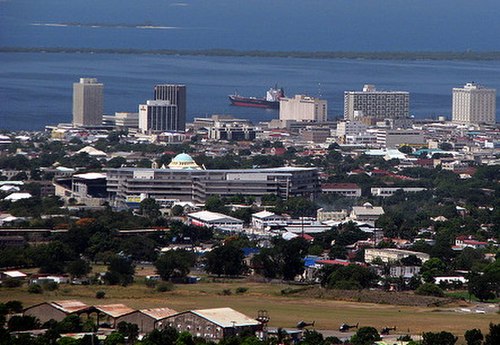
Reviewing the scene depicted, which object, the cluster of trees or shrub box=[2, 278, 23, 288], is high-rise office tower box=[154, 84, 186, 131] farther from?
the cluster of trees

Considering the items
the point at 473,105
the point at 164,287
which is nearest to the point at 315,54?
the point at 473,105

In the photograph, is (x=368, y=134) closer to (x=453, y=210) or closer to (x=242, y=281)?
(x=453, y=210)

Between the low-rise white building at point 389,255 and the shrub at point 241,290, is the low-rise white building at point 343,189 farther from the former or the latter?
the shrub at point 241,290

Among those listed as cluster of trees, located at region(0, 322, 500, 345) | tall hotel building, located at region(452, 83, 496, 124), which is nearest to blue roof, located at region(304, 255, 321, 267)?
cluster of trees, located at region(0, 322, 500, 345)

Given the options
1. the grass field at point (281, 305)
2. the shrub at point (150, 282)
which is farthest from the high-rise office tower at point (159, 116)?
the grass field at point (281, 305)

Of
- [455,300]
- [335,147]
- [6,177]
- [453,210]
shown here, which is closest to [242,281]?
[455,300]

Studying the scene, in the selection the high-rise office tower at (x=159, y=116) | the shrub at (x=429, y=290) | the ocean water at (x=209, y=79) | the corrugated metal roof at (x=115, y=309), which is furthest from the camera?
the ocean water at (x=209, y=79)
